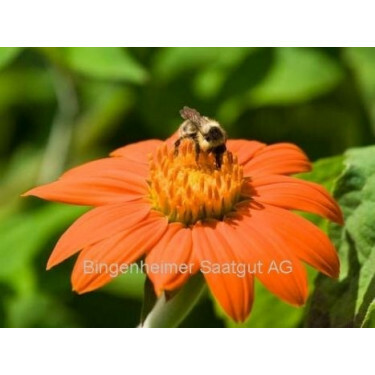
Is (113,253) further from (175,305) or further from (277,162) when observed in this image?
(277,162)

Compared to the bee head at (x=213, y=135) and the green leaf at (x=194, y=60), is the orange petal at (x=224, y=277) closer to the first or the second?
the bee head at (x=213, y=135)

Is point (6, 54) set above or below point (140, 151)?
above

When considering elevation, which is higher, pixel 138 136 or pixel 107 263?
pixel 138 136

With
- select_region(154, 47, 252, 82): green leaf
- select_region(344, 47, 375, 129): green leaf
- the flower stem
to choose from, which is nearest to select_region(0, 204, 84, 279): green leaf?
select_region(154, 47, 252, 82): green leaf

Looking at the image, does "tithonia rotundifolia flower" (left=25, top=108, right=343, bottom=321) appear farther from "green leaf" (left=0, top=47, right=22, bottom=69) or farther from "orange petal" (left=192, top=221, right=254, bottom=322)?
"green leaf" (left=0, top=47, right=22, bottom=69)

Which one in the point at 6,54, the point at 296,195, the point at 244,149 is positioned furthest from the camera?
the point at 6,54

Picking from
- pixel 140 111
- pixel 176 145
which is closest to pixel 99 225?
pixel 176 145

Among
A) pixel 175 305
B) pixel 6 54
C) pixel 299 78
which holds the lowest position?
pixel 175 305
